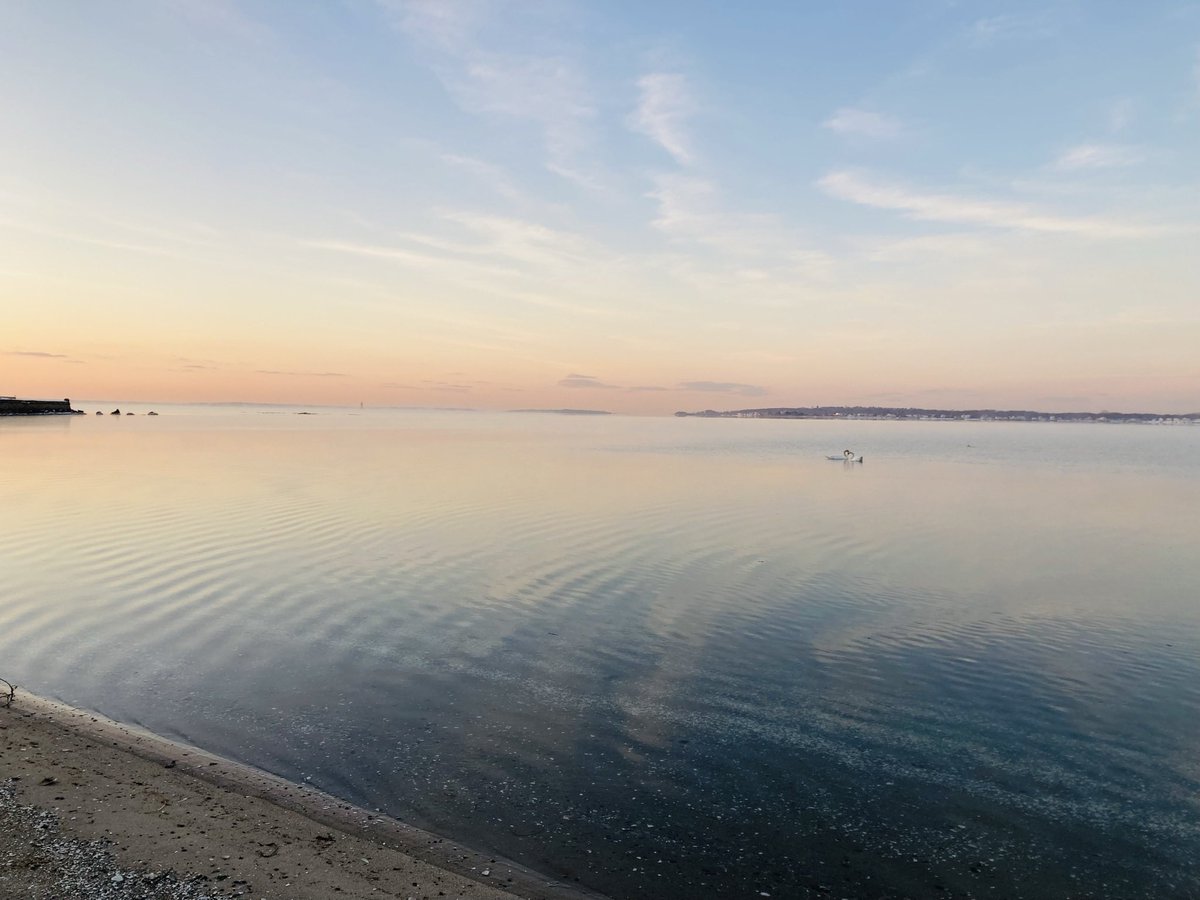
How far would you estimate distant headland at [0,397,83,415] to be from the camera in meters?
142

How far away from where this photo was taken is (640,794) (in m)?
9.84

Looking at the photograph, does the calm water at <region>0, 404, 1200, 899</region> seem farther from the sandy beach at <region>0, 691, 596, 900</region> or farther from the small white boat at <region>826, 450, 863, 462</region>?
the small white boat at <region>826, 450, 863, 462</region>

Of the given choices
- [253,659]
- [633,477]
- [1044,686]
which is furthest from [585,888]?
[633,477]

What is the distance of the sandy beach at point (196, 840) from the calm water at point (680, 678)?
2.18 ft

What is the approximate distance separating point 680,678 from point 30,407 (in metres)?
→ 186

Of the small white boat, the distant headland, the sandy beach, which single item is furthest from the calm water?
the distant headland

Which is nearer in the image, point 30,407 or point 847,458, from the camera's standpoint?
point 847,458

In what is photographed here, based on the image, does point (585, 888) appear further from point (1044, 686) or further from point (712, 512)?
point (712, 512)

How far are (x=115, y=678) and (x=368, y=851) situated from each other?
27.6 feet

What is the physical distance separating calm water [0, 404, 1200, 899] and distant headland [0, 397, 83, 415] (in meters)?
141

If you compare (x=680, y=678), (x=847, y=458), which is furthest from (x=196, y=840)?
(x=847, y=458)

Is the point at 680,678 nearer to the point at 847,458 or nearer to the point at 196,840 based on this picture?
the point at 196,840

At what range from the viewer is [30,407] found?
15312 centimetres

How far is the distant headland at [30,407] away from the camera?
142125mm
